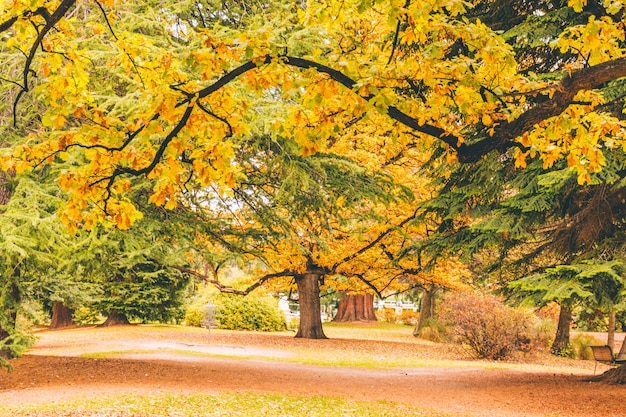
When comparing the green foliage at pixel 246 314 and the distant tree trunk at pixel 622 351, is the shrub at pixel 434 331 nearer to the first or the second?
the green foliage at pixel 246 314

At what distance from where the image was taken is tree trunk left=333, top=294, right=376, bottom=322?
136 ft

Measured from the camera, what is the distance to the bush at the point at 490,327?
1745 cm

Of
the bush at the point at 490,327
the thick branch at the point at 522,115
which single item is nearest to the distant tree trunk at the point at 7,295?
the thick branch at the point at 522,115

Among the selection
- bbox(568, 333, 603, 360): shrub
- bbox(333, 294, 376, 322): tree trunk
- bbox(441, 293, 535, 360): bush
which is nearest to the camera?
bbox(441, 293, 535, 360): bush

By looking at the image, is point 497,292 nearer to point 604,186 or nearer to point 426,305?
point 604,186

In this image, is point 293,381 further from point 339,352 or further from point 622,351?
point 339,352

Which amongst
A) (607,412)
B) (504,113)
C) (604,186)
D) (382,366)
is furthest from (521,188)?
(382,366)

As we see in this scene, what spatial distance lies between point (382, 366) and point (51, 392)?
8.23 meters

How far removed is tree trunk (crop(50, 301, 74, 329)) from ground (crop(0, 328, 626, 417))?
40.5 ft

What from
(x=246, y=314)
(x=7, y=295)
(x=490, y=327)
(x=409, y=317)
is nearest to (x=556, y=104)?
(x=7, y=295)

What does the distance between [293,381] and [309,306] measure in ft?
38.9

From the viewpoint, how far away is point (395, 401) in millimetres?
9156

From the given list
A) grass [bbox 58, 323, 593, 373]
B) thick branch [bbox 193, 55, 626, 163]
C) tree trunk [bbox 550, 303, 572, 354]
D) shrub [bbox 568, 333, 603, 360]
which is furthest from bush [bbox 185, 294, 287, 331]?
thick branch [bbox 193, 55, 626, 163]

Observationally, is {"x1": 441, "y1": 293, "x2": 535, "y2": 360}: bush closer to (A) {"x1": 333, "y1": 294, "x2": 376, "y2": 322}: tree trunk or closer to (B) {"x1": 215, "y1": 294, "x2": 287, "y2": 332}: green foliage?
(B) {"x1": 215, "y1": 294, "x2": 287, "y2": 332}: green foliage
